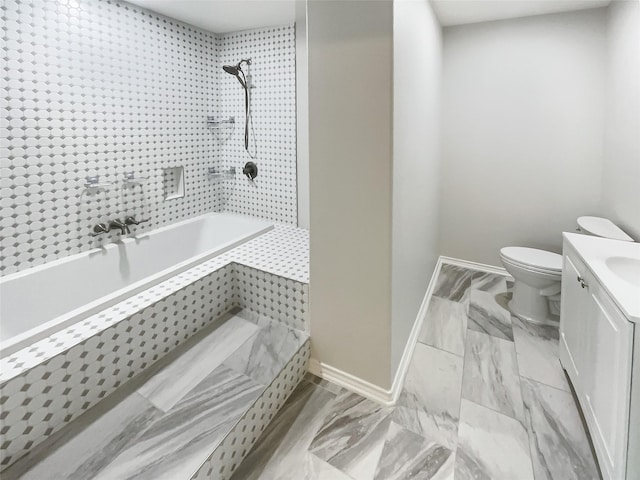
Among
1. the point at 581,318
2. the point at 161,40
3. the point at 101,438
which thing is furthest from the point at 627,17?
the point at 101,438

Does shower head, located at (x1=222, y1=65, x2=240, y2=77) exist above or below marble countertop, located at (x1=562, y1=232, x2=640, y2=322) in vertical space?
above

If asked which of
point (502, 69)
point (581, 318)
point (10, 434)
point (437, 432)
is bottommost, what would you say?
point (437, 432)

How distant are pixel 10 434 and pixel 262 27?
10.4ft

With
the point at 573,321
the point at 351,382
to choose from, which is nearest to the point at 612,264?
the point at 573,321

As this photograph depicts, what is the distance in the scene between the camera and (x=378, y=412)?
63.8 inches

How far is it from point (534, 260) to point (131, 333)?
2612 millimetres

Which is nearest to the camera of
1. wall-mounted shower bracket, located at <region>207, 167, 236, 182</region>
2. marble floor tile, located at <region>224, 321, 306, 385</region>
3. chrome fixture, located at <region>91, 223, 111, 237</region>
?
marble floor tile, located at <region>224, 321, 306, 385</region>

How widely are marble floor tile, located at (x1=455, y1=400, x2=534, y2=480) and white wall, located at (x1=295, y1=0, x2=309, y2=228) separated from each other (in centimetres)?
203

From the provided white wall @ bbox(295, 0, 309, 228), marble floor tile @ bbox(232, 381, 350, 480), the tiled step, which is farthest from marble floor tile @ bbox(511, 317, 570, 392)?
white wall @ bbox(295, 0, 309, 228)

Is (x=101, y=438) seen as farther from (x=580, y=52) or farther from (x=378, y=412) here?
(x=580, y=52)

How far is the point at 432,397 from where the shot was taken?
5.57 ft

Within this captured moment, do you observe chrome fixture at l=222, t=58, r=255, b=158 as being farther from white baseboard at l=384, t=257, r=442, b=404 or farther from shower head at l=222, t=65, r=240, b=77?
white baseboard at l=384, t=257, r=442, b=404

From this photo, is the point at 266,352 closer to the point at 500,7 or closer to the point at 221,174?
the point at 221,174

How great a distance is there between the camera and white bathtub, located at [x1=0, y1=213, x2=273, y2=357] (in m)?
1.67
